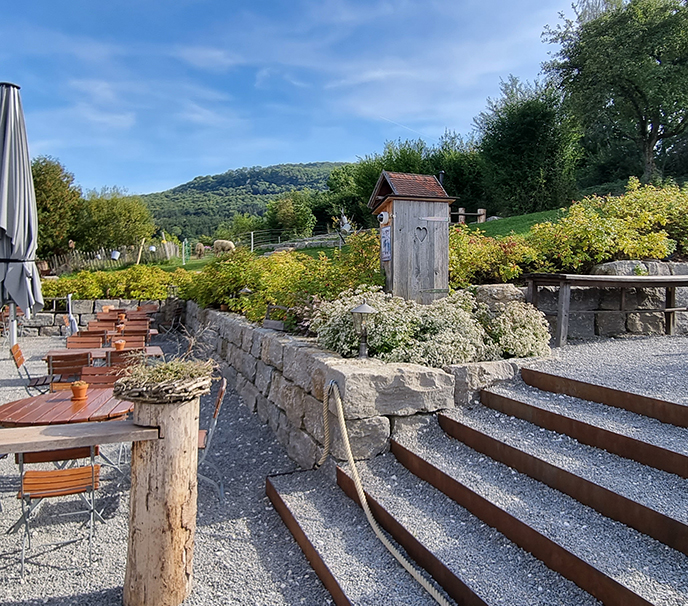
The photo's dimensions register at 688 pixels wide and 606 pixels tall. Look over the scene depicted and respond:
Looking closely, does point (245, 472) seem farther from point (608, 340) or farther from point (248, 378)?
point (608, 340)

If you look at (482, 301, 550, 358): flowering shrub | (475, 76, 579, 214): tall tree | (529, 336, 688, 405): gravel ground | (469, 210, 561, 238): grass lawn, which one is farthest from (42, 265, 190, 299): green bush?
(475, 76, 579, 214): tall tree

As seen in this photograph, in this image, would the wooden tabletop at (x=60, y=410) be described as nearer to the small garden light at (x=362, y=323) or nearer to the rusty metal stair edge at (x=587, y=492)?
the small garden light at (x=362, y=323)

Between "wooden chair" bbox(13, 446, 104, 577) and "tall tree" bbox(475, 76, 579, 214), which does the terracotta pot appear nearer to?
"wooden chair" bbox(13, 446, 104, 577)

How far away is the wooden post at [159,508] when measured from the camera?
221 centimetres

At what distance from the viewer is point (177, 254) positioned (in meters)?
26.9

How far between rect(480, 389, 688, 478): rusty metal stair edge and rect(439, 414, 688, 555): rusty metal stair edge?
0.41 m

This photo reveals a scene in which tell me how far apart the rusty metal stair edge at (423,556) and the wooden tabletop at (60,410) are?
5.78 feet

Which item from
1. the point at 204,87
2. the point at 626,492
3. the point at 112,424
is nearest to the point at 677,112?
the point at 204,87

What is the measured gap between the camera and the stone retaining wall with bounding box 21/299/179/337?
38.2ft

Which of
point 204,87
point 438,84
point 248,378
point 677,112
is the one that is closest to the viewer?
point 248,378

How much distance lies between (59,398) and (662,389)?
14.6ft

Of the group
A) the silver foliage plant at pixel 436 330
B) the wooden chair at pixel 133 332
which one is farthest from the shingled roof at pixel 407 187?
the wooden chair at pixel 133 332

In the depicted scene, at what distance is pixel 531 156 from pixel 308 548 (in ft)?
64.8

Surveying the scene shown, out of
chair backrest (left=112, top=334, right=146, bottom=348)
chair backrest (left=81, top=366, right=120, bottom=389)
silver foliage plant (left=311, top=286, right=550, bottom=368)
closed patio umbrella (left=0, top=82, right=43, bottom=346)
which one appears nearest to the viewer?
silver foliage plant (left=311, top=286, right=550, bottom=368)
